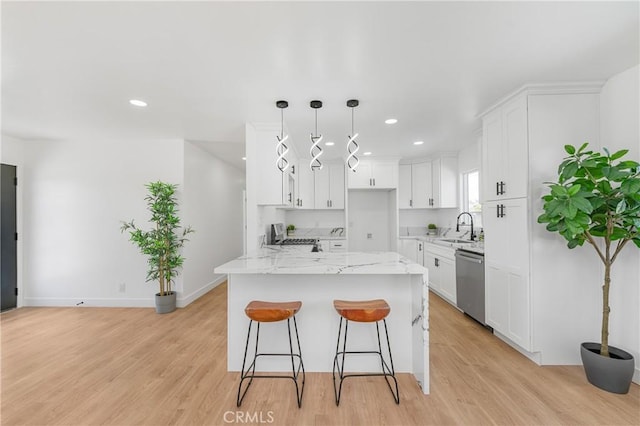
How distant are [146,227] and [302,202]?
109 inches

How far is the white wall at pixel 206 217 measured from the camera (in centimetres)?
441

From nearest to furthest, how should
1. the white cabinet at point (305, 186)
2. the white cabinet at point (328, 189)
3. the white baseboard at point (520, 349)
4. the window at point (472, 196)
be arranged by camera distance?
the white baseboard at point (520, 349), the window at point (472, 196), the white cabinet at point (305, 186), the white cabinet at point (328, 189)

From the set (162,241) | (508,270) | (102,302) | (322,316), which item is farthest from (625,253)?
(102,302)

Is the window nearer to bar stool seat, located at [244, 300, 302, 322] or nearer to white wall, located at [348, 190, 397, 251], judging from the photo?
white wall, located at [348, 190, 397, 251]

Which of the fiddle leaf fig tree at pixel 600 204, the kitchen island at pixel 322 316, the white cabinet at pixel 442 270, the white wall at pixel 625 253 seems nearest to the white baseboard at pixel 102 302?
the kitchen island at pixel 322 316

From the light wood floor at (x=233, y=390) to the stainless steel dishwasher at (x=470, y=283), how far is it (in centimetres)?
33

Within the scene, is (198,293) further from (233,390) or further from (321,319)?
(321,319)

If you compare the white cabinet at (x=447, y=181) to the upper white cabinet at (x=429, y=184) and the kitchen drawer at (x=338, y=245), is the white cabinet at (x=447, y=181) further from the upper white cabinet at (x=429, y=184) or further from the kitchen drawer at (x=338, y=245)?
the kitchen drawer at (x=338, y=245)

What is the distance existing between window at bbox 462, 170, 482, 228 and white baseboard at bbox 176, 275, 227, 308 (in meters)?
4.96

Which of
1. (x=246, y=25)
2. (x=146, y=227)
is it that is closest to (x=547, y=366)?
(x=246, y=25)

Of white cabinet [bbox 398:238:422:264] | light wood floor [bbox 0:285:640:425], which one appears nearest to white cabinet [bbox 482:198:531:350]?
light wood floor [bbox 0:285:640:425]

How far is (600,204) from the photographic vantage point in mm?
2076

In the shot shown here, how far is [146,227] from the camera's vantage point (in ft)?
14.0

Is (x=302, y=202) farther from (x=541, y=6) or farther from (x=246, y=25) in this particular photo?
(x=541, y=6)
